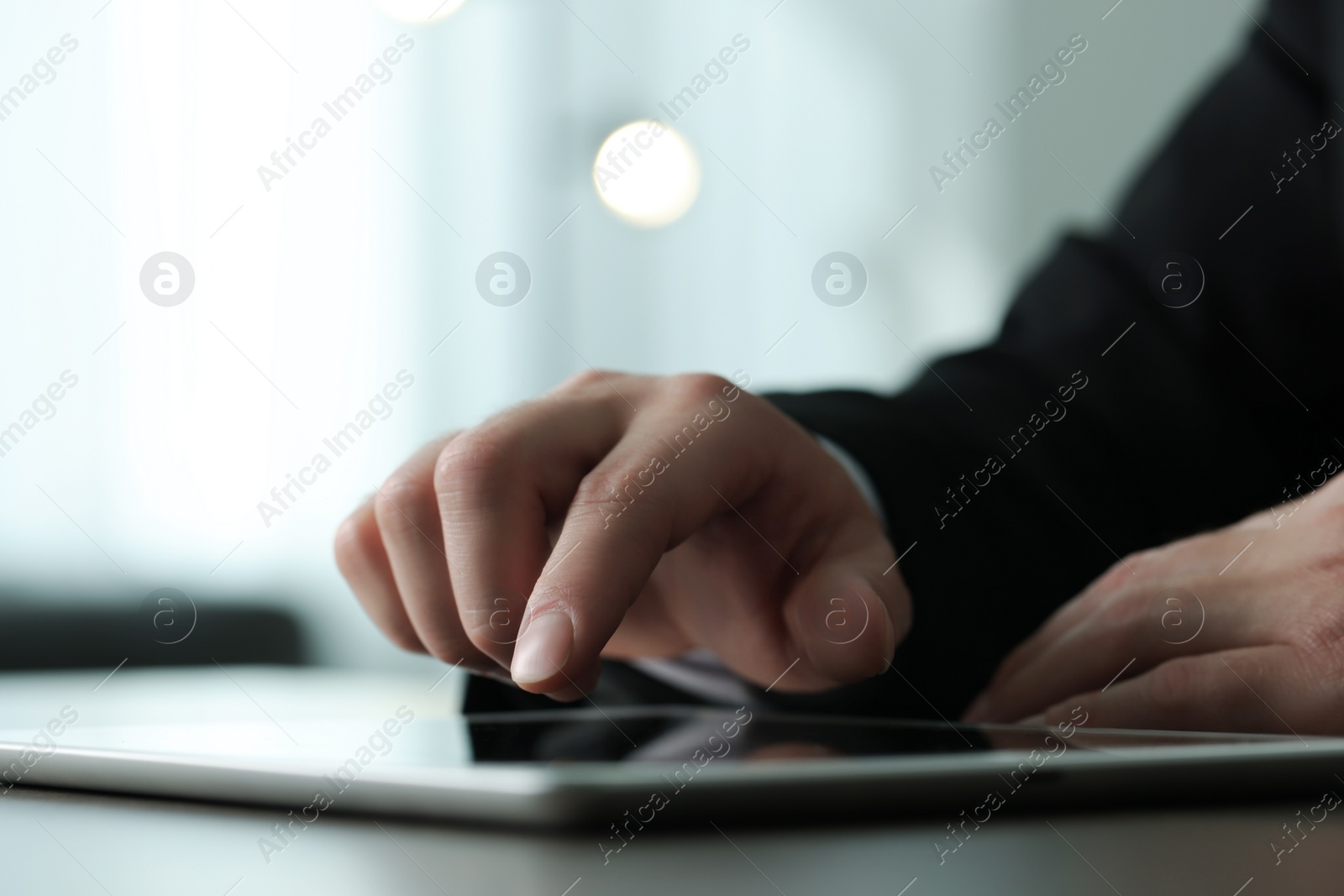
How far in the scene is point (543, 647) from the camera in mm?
377

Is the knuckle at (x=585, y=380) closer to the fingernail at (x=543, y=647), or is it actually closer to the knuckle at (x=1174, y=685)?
the fingernail at (x=543, y=647)

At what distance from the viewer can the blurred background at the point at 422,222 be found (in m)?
2.04

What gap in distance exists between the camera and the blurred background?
6.70ft

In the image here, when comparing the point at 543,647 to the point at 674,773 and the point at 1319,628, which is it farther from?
the point at 1319,628

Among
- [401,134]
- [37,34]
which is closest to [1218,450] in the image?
[37,34]

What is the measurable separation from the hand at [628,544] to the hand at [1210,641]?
3.4 inches

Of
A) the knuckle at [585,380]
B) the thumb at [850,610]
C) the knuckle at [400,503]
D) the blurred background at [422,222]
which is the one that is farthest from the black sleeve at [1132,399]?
the blurred background at [422,222]

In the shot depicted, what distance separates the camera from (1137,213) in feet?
3.60

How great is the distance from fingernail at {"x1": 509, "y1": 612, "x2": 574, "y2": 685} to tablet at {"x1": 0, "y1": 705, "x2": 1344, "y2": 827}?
1.1 inches

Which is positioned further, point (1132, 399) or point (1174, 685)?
point (1132, 399)

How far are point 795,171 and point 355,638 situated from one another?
213 cm

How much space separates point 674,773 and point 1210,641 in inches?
13.9

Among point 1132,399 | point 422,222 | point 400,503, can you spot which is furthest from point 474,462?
point 422,222

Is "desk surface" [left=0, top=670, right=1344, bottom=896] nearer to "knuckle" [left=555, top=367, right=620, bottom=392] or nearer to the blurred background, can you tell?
"knuckle" [left=555, top=367, right=620, bottom=392]
